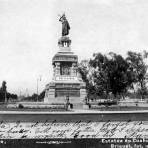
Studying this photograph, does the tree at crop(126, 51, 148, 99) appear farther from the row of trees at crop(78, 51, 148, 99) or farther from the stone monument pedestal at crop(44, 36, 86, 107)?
the stone monument pedestal at crop(44, 36, 86, 107)

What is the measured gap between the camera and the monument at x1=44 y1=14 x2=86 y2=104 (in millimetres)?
60062

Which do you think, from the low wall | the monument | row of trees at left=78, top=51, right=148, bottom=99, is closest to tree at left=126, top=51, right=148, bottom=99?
row of trees at left=78, top=51, right=148, bottom=99

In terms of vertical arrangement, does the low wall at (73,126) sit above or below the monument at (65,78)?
below

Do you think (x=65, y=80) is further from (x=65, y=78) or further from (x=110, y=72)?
(x=110, y=72)

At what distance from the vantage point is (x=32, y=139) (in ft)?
45.0

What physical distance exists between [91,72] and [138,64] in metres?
11.1

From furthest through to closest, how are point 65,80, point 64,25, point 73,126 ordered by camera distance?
1. point 64,25
2. point 65,80
3. point 73,126

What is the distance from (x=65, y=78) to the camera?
62.9m

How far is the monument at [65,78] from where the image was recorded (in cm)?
6006

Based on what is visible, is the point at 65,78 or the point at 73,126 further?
the point at 65,78

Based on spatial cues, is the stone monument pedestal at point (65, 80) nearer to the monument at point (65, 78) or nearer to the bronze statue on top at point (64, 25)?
the monument at point (65, 78)

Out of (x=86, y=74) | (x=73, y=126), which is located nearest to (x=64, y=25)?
(x=86, y=74)

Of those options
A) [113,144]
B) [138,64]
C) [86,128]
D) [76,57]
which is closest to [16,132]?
[86,128]

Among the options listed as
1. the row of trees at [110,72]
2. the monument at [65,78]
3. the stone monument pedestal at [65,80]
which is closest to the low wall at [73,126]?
the monument at [65,78]
